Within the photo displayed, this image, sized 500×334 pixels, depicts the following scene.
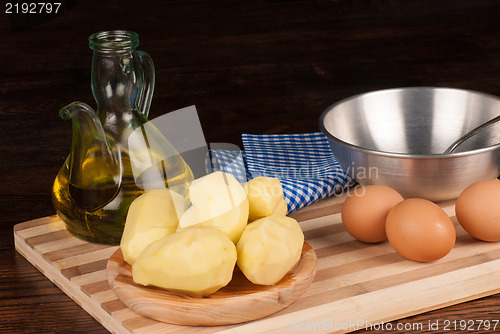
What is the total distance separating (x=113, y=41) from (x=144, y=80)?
69mm

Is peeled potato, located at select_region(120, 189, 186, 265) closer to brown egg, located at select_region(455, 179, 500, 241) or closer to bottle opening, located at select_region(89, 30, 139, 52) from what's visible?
bottle opening, located at select_region(89, 30, 139, 52)

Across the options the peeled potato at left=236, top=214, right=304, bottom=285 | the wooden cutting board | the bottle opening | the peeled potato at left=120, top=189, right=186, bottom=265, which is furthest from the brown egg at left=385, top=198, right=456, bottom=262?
the bottle opening


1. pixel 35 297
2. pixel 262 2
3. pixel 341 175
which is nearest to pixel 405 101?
pixel 341 175

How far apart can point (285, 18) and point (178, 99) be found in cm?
69

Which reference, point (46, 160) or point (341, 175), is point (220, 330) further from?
point (46, 160)

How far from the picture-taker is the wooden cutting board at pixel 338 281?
0.76 meters

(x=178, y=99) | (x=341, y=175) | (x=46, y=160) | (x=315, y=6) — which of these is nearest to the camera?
(x=341, y=175)

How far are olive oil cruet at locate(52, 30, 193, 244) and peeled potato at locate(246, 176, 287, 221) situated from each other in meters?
0.14

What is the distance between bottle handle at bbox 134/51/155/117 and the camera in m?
0.92

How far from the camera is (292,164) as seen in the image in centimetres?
117

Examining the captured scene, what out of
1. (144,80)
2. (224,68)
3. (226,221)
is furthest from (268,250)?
(224,68)

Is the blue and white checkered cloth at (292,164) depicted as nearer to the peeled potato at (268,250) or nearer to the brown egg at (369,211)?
the brown egg at (369,211)

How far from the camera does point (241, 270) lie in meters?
0.76

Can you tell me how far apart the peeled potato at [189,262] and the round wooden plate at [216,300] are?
14mm
